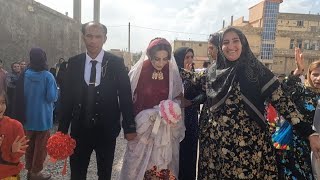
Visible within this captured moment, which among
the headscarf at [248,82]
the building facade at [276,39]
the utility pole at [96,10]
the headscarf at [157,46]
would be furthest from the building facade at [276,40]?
the headscarf at [248,82]

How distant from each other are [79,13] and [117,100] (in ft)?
56.4

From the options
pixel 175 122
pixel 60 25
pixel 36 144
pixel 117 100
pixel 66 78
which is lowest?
pixel 36 144

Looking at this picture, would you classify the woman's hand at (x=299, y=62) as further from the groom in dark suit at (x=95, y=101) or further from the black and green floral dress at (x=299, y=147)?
the groom in dark suit at (x=95, y=101)

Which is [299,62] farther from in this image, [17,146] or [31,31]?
[31,31]

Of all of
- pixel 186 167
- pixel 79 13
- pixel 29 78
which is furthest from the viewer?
pixel 79 13

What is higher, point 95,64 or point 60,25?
point 60,25

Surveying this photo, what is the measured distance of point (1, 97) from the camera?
2963 millimetres

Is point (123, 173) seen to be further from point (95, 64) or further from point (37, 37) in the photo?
point (37, 37)

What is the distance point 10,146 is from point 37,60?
6.44ft

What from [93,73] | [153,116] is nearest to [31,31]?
[93,73]

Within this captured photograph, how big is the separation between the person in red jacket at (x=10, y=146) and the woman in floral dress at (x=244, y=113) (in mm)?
1812

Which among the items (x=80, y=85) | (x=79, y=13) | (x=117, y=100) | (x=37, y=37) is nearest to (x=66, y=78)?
(x=80, y=85)

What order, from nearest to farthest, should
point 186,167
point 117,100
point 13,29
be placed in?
point 117,100
point 186,167
point 13,29

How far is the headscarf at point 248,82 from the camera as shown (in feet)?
8.82
